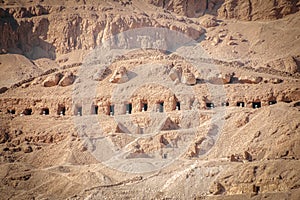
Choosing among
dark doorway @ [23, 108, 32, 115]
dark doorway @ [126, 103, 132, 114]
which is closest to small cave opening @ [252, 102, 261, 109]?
dark doorway @ [126, 103, 132, 114]

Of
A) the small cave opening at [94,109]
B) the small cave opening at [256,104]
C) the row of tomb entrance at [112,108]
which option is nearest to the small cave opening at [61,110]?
the row of tomb entrance at [112,108]

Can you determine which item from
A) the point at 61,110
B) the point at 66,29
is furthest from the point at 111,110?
the point at 66,29

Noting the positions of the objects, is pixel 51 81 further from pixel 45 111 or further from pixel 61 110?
pixel 61 110

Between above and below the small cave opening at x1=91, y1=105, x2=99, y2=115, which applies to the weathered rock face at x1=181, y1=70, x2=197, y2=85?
above

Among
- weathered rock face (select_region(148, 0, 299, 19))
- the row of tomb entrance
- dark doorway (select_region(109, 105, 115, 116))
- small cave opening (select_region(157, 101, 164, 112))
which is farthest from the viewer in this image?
weathered rock face (select_region(148, 0, 299, 19))

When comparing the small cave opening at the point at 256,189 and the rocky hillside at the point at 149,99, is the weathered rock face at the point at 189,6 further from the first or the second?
the small cave opening at the point at 256,189

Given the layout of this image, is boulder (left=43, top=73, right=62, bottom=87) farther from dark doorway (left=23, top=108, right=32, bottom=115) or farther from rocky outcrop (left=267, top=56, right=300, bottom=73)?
rocky outcrop (left=267, top=56, right=300, bottom=73)
